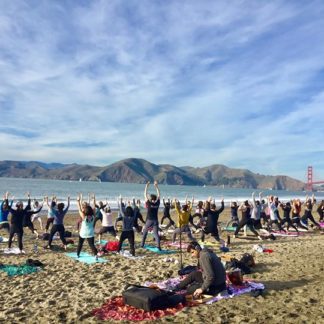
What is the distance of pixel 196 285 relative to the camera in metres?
7.70

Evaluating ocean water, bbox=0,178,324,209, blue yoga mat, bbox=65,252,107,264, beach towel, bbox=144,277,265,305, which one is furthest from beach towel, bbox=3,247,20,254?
ocean water, bbox=0,178,324,209

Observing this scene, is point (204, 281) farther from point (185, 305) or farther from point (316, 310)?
point (316, 310)

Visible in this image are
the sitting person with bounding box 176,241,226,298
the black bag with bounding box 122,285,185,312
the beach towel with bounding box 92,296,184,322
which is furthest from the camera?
the sitting person with bounding box 176,241,226,298

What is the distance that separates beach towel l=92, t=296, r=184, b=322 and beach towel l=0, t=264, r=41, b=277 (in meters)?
3.61

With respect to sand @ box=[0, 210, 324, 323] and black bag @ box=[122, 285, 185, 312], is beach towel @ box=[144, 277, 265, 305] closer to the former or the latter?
sand @ box=[0, 210, 324, 323]

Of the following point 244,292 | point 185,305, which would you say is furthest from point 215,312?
point 244,292

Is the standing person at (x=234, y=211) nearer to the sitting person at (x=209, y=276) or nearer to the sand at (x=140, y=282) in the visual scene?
the sand at (x=140, y=282)

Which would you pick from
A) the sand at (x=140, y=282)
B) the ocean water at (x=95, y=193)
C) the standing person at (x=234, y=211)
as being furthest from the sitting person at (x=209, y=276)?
the ocean water at (x=95, y=193)

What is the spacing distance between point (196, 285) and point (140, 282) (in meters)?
1.73

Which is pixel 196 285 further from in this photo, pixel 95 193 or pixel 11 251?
pixel 95 193

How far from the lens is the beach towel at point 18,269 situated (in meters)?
9.70

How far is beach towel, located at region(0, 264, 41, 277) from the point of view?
9.70 metres

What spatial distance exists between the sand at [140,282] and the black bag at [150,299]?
1.07 ft

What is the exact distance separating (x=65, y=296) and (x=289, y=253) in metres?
7.90
